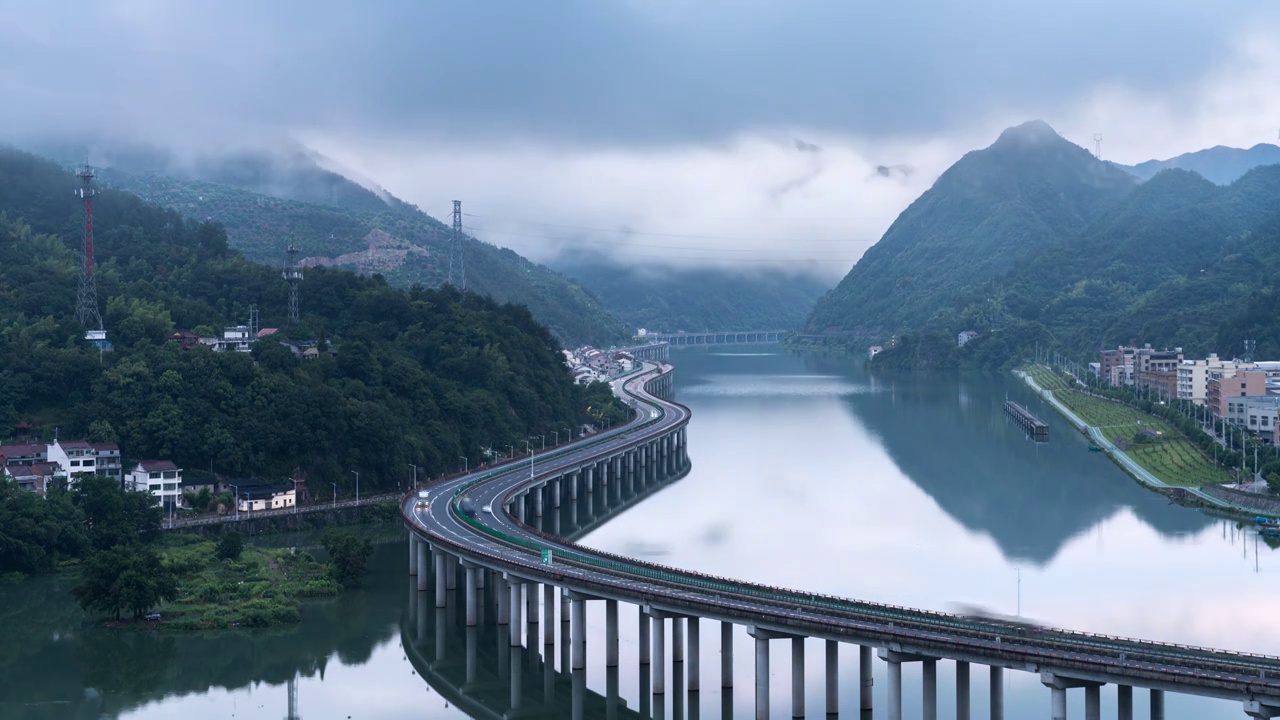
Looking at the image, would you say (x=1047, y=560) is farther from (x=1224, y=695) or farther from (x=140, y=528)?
(x=140, y=528)

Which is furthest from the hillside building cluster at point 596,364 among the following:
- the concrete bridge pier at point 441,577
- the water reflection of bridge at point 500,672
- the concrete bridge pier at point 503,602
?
the concrete bridge pier at point 503,602

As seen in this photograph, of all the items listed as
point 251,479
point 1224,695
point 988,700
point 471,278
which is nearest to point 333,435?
point 251,479

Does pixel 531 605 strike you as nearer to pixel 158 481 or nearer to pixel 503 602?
pixel 503 602

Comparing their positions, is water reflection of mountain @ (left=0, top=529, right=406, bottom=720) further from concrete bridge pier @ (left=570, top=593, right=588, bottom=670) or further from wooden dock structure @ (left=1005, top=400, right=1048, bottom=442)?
wooden dock structure @ (left=1005, top=400, right=1048, bottom=442)

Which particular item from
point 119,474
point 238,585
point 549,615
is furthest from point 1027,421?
point 549,615

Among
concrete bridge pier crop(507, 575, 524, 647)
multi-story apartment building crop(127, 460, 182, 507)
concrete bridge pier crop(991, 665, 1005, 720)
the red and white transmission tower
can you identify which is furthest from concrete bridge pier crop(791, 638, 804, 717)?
the red and white transmission tower

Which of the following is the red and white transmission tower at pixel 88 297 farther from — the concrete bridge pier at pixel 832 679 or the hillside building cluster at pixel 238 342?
the concrete bridge pier at pixel 832 679
